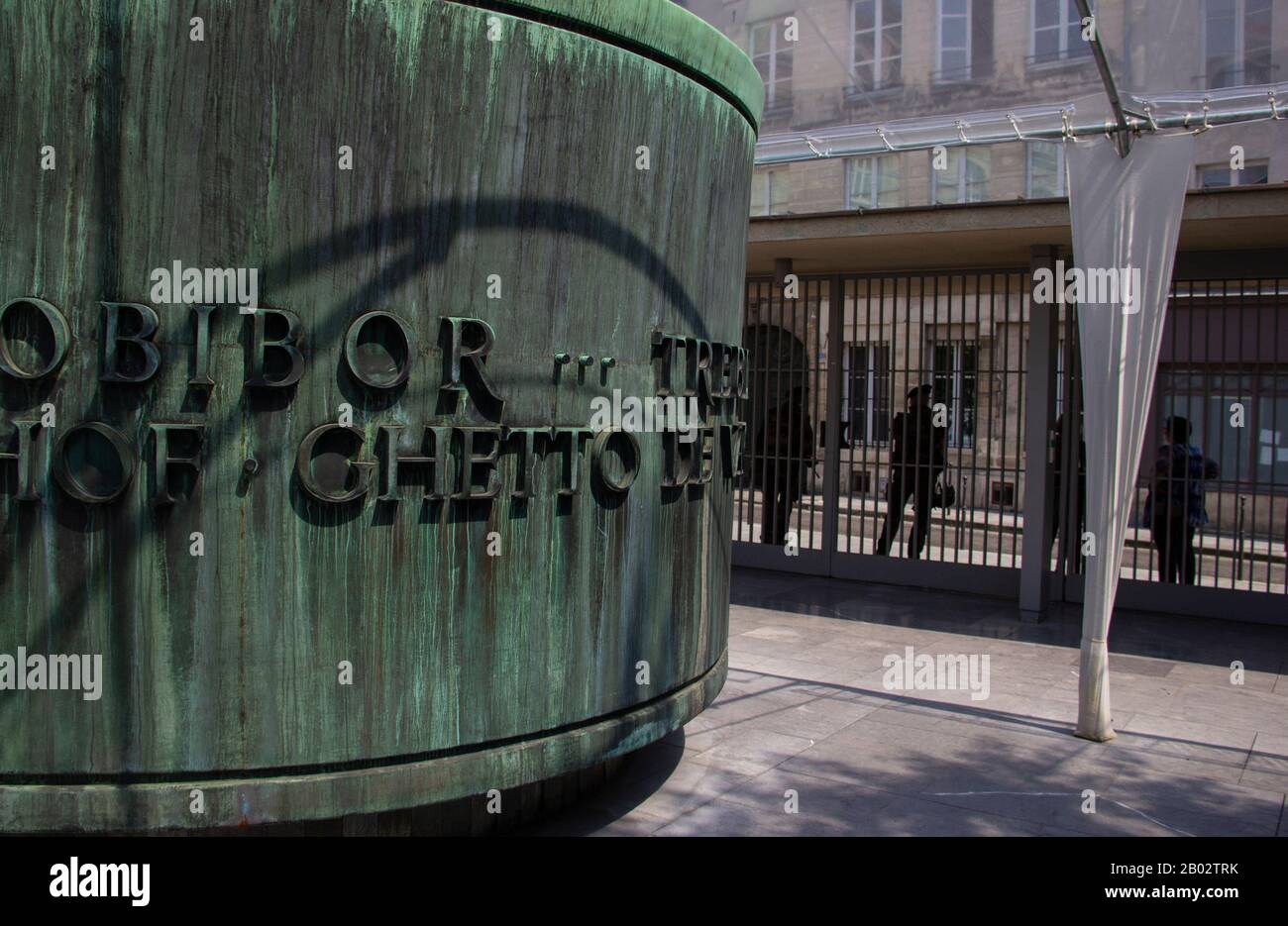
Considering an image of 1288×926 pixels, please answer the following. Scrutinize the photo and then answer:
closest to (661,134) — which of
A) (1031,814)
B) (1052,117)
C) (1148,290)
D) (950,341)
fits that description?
(1148,290)

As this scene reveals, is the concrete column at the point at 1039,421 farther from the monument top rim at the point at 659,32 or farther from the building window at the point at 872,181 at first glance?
the building window at the point at 872,181

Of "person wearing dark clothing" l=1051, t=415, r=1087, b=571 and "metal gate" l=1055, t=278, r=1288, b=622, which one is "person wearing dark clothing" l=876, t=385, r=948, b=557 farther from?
"metal gate" l=1055, t=278, r=1288, b=622

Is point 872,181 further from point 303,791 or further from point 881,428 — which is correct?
point 303,791

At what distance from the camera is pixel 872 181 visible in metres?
23.2

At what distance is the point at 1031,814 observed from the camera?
5.82m

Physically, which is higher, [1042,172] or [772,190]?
[772,190]

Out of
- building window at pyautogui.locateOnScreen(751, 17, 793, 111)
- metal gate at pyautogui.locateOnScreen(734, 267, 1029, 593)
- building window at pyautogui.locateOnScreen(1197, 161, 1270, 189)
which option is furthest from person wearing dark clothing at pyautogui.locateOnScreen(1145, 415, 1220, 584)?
building window at pyautogui.locateOnScreen(751, 17, 793, 111)

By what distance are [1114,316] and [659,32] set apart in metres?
3.38

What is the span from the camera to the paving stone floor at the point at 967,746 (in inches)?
226

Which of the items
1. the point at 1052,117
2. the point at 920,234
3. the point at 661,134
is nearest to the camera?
the point at 661,134

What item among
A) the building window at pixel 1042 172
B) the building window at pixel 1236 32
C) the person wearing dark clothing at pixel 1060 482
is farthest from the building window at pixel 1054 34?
the person wearing dark clothing at pixel 1060 482

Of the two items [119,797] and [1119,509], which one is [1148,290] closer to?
[1119,509]

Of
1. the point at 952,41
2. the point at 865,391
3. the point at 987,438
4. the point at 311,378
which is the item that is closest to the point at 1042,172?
the point at 952,41

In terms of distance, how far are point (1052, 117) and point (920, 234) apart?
1.58 m
